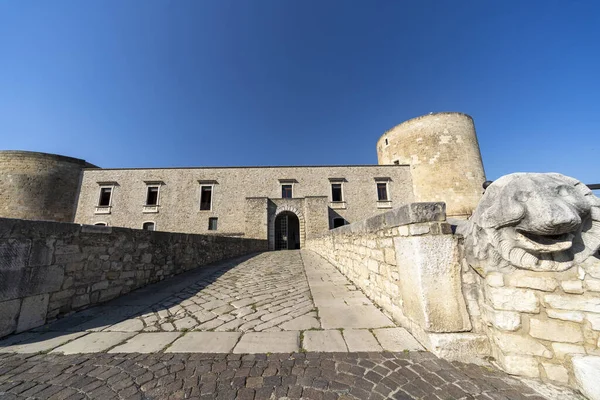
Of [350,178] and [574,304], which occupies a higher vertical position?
[350,178]

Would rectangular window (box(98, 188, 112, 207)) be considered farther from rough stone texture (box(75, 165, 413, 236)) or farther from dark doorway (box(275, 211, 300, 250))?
dark doorway (box(275, 211, 300, 250))

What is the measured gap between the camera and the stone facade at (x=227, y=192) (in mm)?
17438

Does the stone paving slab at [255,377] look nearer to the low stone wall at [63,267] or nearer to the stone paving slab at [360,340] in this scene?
the stone paving slab at [360,340]

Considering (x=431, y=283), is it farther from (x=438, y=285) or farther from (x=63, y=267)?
(x=63, y=267)

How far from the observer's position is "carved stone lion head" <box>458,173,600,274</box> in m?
1.63

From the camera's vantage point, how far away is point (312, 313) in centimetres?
301

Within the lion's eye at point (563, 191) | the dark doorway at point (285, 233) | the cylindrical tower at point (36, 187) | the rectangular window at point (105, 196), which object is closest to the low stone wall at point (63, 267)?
the lion's eye at point (563, 191)

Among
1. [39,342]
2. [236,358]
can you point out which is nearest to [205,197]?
[39,342]

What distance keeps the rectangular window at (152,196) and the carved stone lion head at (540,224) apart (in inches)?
824

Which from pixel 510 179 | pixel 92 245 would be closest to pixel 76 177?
pixel 92 245

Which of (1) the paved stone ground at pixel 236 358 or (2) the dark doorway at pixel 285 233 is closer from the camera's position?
(1) the paved stone ground at pixel 236 358

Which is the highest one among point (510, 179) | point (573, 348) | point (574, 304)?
point (510, 179)

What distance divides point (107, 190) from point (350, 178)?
67.9 ft

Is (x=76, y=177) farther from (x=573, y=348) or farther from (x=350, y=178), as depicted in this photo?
(x=573, y=348)
